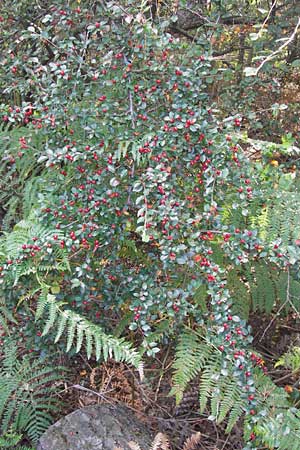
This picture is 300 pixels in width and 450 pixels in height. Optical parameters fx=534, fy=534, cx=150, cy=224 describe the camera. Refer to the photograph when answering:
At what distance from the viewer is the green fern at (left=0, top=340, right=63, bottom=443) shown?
83.7 inches

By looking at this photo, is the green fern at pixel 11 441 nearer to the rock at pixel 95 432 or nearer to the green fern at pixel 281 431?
the rock at pixel 95 432

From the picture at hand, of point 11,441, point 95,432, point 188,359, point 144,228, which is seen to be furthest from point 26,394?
point 144,228

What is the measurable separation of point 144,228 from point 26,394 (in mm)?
978

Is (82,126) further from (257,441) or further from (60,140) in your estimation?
(257,441)

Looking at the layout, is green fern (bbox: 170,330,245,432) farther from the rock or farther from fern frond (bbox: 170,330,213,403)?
the rock

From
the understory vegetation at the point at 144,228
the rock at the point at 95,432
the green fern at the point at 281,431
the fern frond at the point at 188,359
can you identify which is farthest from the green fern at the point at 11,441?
the green fern at the point at 281,431

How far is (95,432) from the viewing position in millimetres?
1958

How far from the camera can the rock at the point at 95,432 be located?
192cm

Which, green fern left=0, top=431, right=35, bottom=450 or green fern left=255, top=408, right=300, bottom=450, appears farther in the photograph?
green fern left=0, top=431, right=35, bottom=450

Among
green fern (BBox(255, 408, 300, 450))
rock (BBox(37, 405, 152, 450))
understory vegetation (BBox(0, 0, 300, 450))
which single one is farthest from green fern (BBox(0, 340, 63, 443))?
green fern (BBox(255, 408, 300, 450))

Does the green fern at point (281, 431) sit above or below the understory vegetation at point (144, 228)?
below

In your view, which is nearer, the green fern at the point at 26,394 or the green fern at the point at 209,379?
the green fern at the point at 209,379

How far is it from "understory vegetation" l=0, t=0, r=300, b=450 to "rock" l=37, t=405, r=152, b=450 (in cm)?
17

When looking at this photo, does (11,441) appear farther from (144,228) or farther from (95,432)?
(144,228)
